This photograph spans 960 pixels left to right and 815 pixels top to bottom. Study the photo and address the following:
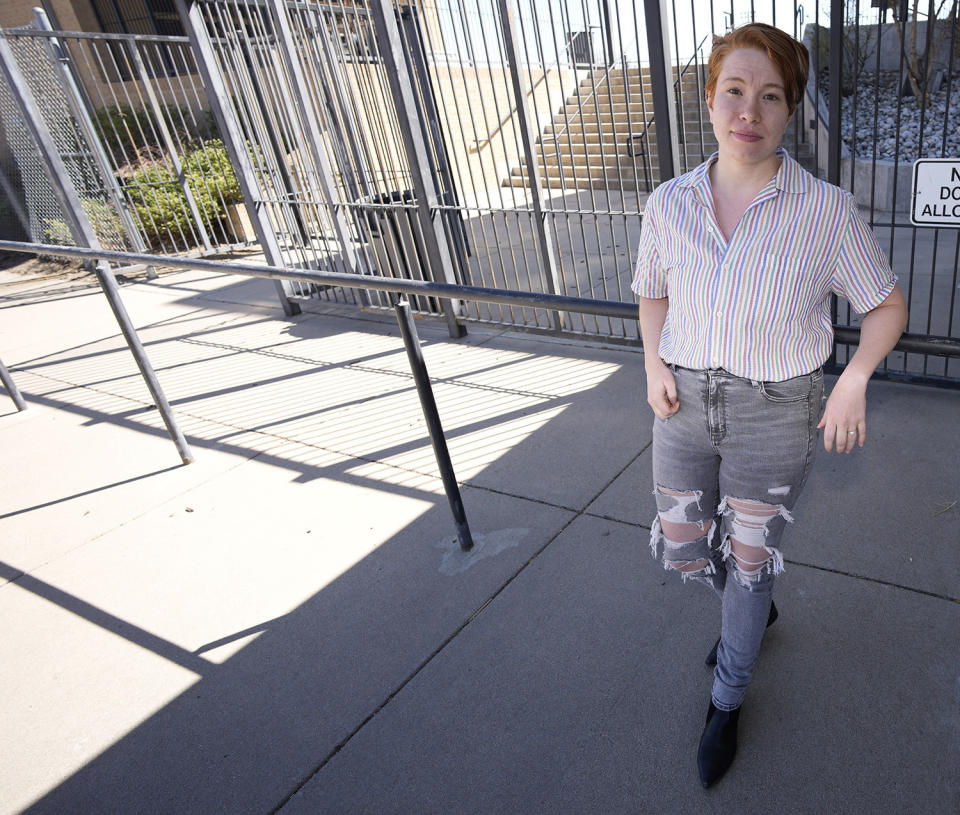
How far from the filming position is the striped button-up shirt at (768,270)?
56.1 inches

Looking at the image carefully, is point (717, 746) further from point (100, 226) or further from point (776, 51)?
point (100, 226)

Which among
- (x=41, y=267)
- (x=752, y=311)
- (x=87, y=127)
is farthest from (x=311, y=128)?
(x=41, y=267)

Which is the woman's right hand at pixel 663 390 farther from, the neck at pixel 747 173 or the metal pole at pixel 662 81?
the metal pole at pixel 662 81

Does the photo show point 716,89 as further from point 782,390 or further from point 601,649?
point 601,649

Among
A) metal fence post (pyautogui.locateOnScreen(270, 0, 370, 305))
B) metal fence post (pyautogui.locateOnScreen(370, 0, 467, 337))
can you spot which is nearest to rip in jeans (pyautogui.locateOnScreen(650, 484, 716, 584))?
metal fence post (pyautogui.locateOnScreen(370, 0, 467, 337))

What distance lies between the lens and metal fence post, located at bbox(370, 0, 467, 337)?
15.0 feet

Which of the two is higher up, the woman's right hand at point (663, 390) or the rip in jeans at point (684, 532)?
the woman's right hand at point (663, 390)

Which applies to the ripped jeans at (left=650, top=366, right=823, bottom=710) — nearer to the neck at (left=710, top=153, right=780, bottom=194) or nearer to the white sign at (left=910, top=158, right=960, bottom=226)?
the neck at (left=710, top=153, right=780, bottom=194)

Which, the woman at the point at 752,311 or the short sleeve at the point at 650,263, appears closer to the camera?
the woman at the point at 752,311

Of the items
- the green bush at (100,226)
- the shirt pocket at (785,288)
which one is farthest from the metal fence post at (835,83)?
the green bush at (100,226)

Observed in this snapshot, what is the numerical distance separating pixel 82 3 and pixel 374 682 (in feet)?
66.0

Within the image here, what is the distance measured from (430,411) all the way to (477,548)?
0.69 meters

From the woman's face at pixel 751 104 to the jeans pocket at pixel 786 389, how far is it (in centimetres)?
47

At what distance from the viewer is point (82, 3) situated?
54.8 feet
